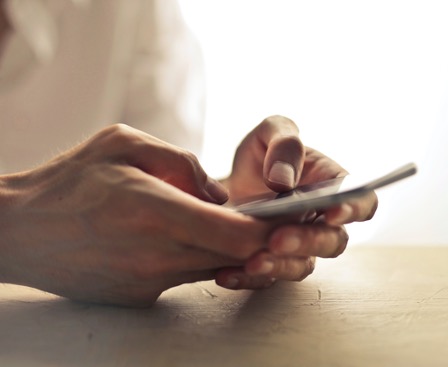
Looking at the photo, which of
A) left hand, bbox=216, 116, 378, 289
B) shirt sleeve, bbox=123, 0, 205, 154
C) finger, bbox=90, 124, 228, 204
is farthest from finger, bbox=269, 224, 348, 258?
shirt sleeve, bbox=123, 0, 205, 154

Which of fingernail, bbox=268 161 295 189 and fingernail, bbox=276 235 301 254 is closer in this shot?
fingernail, bbox=276 235 301 254

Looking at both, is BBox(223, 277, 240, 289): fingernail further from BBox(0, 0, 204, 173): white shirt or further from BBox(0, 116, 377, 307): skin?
BBox(0, 0, 204, 173): white shirt

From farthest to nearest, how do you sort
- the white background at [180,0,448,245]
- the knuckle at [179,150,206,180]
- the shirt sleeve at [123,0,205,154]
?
the white background at [180,0,448,245] → the shirt sleeve at [123,0,205,154] → the knuckle at [179,150,206,180]

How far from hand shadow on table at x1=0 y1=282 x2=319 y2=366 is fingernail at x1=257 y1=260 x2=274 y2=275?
5cm

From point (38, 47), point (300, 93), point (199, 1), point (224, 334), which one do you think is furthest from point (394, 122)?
point (224, 334)

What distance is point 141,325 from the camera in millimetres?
412

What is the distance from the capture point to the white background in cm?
100

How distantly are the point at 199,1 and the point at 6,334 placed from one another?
0.80 m

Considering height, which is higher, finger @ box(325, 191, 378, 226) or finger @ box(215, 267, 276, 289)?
finger @ box(325, 191, 378, 226)

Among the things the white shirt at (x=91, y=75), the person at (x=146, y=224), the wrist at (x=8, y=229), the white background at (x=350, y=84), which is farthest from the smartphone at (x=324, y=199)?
the white background at (x=350, y=84)

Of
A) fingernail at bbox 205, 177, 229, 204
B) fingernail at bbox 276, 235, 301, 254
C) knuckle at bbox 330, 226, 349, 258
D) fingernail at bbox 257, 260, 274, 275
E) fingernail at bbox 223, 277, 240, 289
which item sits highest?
fingernail at bbox 205, 177, 229, 204

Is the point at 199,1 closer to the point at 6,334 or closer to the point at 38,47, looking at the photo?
the point at 38,47

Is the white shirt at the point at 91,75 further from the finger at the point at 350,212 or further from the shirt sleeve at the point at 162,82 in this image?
the finger at the point at 350,212

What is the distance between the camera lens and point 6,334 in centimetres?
40
